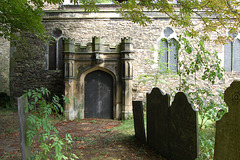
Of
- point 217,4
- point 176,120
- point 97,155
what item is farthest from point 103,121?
point 217,4

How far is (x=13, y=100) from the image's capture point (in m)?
10.2

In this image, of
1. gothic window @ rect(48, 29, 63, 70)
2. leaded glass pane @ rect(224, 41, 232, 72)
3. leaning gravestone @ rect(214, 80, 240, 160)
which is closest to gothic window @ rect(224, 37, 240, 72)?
leaded glass pane @ rect(224, 41, 232, 72)

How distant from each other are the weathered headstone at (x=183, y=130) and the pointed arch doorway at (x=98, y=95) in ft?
17.2

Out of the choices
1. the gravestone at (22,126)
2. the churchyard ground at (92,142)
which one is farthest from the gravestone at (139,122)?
the gravestone at (22,126)

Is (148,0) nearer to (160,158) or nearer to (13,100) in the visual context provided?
(160,158)

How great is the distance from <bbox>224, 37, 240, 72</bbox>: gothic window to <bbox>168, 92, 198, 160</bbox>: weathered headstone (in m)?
9.40

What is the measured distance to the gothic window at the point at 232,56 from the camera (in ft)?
35.8

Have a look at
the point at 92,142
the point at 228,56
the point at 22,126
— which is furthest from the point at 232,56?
the point at 22,126

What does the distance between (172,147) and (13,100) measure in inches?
381

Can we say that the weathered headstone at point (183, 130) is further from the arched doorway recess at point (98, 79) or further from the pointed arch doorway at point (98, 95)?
the pointed arch doorway at point (98, 95)

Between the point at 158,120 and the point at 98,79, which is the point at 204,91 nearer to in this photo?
the point at 158,120

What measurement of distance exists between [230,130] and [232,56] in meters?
10.6

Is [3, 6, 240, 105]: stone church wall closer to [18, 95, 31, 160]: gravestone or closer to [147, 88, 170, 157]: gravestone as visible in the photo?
[147, 88, 170, 157]: gravestone

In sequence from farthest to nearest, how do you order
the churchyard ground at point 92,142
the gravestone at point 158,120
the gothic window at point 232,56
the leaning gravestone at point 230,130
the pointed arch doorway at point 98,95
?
the gothic window at point 232,56 < the pointed arch doorway at point 98,95 < the churchyard ground at point 92,142 < the gravestone at point 158,120 < the leaning gravestone at point 230,130
